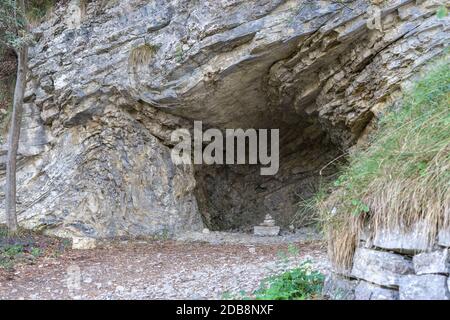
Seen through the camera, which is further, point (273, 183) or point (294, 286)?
point (273, 183)

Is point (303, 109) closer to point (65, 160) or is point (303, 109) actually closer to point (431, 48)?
point (431, 48)

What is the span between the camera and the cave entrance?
33.2 feet

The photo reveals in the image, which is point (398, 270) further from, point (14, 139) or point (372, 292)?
point (14, 139)

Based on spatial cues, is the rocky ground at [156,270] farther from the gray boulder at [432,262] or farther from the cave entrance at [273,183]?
the cave entrance at [273,183]

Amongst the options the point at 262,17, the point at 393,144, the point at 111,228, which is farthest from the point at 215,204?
the point at 393,144

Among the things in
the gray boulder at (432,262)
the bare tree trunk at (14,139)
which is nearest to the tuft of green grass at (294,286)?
the gray boulder at (432,262)

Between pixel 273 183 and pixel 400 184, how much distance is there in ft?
26.2

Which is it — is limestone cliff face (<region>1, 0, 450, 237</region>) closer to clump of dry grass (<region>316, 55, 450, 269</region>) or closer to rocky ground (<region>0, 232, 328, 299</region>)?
rocky ground (<region>0, 232, 328, 299</region>)

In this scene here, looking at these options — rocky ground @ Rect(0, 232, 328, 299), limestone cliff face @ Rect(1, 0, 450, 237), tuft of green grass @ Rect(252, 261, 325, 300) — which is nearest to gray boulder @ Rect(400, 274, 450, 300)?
tuft of green grass @ Rect(252, 261, 325, 300)

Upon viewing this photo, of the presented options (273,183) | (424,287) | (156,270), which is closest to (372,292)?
(424,287)

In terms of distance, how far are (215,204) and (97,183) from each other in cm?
331

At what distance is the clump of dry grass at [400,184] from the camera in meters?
2.79

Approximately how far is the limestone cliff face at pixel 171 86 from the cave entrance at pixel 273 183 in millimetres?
331

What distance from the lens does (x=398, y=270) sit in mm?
2809
